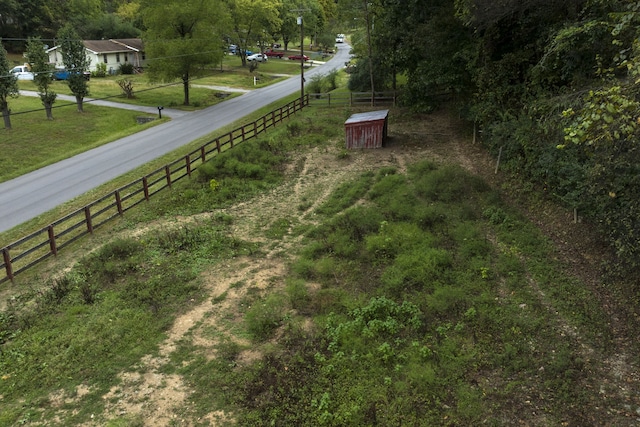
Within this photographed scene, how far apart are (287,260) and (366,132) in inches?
459

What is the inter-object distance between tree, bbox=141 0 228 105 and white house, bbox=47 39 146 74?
69.8 ft

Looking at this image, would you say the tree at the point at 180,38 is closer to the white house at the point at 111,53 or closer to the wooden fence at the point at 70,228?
the white house at the point at 111,53

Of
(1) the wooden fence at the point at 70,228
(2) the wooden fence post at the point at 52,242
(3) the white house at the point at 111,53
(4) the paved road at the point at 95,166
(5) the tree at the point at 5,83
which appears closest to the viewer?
(1) the wooden fence at the point at 70,228

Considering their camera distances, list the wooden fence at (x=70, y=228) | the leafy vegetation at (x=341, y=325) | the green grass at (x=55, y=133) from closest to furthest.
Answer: the leafy vegetation at (x=341, y=325) → the wooden fence at (x=70, y=228) → the green grass at (x=55, y=133)

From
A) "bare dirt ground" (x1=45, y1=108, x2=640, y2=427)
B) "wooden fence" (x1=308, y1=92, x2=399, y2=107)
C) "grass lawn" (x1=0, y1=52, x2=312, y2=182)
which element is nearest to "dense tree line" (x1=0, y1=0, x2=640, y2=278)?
"bare dirt ground" (x1=45, y1=108, x2=640, y2=427)

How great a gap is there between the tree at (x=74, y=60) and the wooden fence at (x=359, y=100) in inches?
702

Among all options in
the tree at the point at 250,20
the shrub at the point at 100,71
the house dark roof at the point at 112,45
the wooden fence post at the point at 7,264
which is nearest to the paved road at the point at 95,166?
the wooden fence post at the point at 7,264

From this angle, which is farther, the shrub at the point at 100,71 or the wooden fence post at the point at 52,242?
the shrub at the point at 100,71

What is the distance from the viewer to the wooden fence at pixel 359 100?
33875 mm

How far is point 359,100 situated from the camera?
3481 cm

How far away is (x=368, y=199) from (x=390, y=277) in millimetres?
5358

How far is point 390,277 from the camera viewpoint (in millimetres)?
10266

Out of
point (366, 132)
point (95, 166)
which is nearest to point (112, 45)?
point (95, 166)

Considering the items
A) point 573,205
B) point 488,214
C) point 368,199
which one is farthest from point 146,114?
point 573,205
